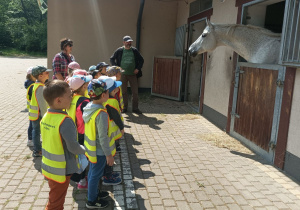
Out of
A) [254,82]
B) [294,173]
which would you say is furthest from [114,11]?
[294,173]

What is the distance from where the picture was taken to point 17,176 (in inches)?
144

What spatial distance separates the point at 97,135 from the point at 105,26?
7.74 m

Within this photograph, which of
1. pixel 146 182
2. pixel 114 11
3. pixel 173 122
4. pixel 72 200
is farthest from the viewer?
pixel 114 11

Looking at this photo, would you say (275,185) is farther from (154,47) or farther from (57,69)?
(154,47)

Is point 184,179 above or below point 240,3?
below

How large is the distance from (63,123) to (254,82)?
3608 millimetres

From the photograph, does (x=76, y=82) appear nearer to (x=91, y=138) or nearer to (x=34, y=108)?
(x=91, y=138)

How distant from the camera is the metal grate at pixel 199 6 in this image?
739cm

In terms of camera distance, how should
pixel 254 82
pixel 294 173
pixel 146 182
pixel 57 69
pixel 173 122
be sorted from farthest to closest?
pixel 173 122 → pixel 57 69 → pixel 254 82 → pixel 294 173 → pixel 146 182

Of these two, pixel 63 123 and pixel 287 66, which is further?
pixel 287 66

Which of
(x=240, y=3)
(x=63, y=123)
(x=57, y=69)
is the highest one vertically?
(x=240, y=3)

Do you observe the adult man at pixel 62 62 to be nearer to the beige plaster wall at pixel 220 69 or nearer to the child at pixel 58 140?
the child at pixel 58 140

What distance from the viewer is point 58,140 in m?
2.41

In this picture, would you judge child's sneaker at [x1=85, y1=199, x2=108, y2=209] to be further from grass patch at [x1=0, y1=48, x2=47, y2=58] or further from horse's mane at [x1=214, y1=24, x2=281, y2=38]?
grass patch at [x1=0, y1=48, x2=47, y2=58]
